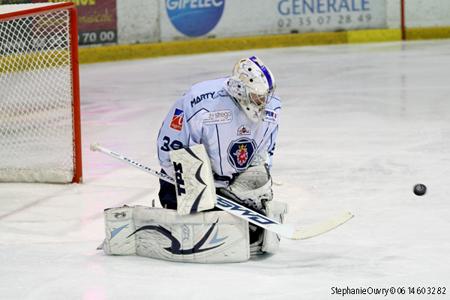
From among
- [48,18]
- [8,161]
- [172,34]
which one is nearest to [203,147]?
[8,161]

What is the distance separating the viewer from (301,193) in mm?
5418

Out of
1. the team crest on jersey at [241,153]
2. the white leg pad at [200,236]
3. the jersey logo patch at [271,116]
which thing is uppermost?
the jersey logo patch at [271,116]

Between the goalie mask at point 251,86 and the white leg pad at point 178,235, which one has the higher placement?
the goalie mask at point 251,86

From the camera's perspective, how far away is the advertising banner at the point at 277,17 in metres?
11.5

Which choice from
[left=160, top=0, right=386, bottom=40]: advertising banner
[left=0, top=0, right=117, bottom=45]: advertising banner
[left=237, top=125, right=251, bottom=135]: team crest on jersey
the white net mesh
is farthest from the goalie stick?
[left=160, top=0, right=386, bottom=40]: advertising banner

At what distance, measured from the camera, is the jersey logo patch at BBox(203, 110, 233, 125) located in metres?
4.12

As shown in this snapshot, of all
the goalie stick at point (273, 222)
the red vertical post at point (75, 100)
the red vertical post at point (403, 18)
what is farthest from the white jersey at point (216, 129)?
the red vertical post at point (403, 18)

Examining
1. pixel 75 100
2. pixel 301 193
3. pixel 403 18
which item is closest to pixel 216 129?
pixel 301 193

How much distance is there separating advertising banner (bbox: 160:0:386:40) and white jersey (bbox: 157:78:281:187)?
7.23m

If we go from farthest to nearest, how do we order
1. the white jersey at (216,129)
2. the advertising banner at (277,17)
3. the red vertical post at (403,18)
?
the red vertical post at (403,18)
the advertising banner at (277,17)
the white jersey at (216,129)

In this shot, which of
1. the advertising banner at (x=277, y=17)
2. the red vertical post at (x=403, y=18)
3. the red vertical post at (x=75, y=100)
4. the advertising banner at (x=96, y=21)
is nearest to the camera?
the red vertical post at (x=75, y=100)

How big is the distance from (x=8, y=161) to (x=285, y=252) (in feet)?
8.20

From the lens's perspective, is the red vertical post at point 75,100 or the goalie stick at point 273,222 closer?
the goalie stick at point 273,222

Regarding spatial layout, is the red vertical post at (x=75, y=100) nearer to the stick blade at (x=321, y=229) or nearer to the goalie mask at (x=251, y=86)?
the goalie mask at (x=251, y=86)
